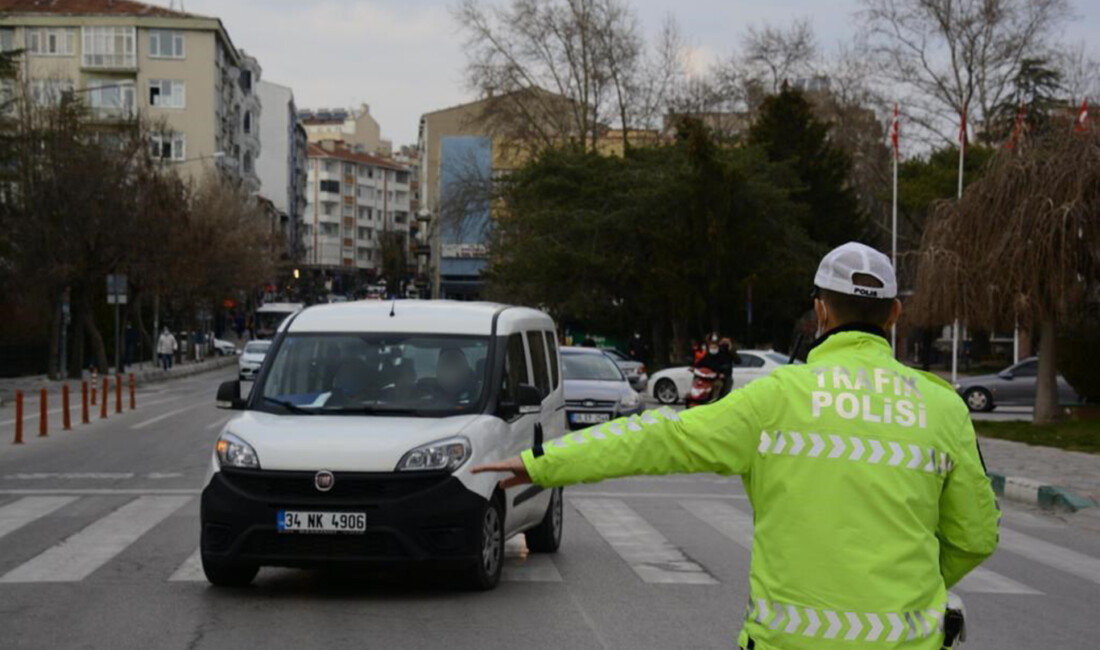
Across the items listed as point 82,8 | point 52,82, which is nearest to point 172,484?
point 52,82

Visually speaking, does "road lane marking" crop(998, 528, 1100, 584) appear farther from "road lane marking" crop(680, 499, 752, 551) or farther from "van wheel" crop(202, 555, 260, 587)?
"van wheel" crop(202, 555, 260, 587)

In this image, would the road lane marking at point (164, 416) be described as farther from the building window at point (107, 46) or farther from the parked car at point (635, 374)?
the building window at point (107, 46)

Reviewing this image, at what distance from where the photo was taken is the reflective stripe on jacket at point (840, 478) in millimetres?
3779

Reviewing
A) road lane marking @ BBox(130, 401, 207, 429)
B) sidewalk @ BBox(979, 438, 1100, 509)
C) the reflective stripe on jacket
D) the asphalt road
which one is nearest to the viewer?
the reflective stripe on jacket

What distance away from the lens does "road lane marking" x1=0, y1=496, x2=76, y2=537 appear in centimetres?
1352

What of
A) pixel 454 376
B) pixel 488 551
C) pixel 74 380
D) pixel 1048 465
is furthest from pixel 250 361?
pixel 488 551

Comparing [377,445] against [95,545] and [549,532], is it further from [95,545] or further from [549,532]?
[95,545]

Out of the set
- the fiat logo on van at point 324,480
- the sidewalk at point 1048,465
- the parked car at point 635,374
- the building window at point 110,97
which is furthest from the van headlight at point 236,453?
the building window at point 110,97

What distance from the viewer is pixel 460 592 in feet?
32.9

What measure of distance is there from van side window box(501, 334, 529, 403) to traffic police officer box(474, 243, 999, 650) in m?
6.80

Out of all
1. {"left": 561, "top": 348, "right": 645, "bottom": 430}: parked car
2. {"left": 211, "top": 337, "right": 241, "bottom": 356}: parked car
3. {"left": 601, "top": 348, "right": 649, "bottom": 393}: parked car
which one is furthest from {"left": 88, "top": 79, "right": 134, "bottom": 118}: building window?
{"left": 561, "top": 348, "right": 645, "bottom": 430}: parked car

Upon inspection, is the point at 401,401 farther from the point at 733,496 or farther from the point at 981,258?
the point at 981,258

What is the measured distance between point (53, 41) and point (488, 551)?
93.2m

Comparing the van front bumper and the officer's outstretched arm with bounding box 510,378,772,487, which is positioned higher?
the officer's outstretched arm with bounding box 510,378,772,487
